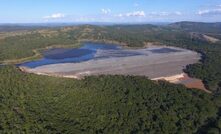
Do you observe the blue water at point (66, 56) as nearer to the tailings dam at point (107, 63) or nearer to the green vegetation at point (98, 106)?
the tailings dam at point (107, 63)

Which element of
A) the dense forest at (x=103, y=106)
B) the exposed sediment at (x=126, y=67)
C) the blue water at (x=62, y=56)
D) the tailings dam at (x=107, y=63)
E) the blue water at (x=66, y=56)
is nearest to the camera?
the dense forest at (x=103, y=106)

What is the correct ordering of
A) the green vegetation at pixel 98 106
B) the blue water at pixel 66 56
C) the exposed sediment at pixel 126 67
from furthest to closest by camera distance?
the blue water at pixel 66 56 < the exposed sediment at pixel 126 67 < the green vegetation at pixel 98 106

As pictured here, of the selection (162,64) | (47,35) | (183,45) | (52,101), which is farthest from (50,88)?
(47,35)

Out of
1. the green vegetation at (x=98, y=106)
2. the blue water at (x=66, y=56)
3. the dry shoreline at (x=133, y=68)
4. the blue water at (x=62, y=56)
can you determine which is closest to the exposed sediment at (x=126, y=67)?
the dry shoreline at (x=133, y=68)

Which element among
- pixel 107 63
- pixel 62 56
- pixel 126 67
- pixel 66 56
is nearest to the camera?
pixel 126 67

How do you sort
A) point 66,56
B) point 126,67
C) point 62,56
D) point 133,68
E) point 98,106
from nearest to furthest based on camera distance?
point 98,106
point 133,68
point 126,67
point 62,56
point 66,56

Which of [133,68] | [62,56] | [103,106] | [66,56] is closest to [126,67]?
[133,68]

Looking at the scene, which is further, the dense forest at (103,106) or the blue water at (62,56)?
the blue water at (62,56)

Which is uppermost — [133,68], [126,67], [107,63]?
[107,63]

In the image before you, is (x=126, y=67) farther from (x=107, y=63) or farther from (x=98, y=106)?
(x=98, y=106)
